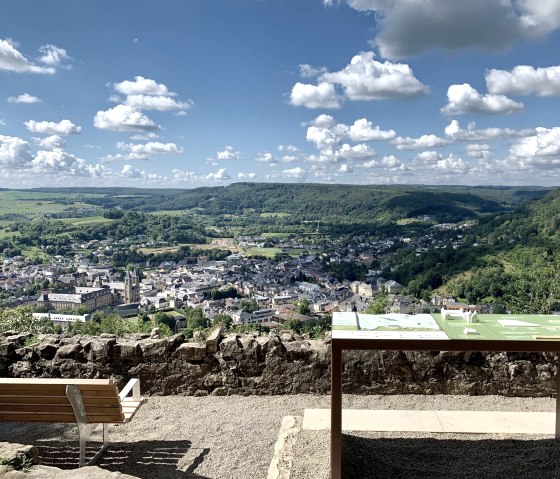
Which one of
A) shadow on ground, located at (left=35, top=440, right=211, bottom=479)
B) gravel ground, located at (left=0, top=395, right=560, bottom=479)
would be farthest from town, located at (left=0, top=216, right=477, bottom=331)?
shadow on ground, located at (left=35, top=440, right=211, bottom=479)

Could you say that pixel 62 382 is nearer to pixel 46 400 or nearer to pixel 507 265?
pixel 46 400

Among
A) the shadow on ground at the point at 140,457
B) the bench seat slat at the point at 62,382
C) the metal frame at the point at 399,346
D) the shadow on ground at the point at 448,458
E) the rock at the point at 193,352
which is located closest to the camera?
the metal frame at the point at 399,346

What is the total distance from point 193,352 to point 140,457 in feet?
5.70

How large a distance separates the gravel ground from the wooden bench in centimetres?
46

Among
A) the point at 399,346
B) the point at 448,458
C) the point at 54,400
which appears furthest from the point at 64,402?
the point at 448,458

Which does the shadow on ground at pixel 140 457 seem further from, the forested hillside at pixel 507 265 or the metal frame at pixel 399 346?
the forested hillside at pixel 507 265

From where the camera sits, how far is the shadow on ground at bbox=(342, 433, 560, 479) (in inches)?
148

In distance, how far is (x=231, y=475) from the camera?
13.1ft

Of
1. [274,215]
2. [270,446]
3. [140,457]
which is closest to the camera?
[140,457]

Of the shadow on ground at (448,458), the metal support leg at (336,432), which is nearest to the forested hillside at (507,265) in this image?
the shadow on ground at (448,458)

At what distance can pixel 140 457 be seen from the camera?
439 cm

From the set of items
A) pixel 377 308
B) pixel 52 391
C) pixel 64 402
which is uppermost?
pixel 52 391

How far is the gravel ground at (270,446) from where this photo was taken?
12.7 ft

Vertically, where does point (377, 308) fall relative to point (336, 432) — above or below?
below
